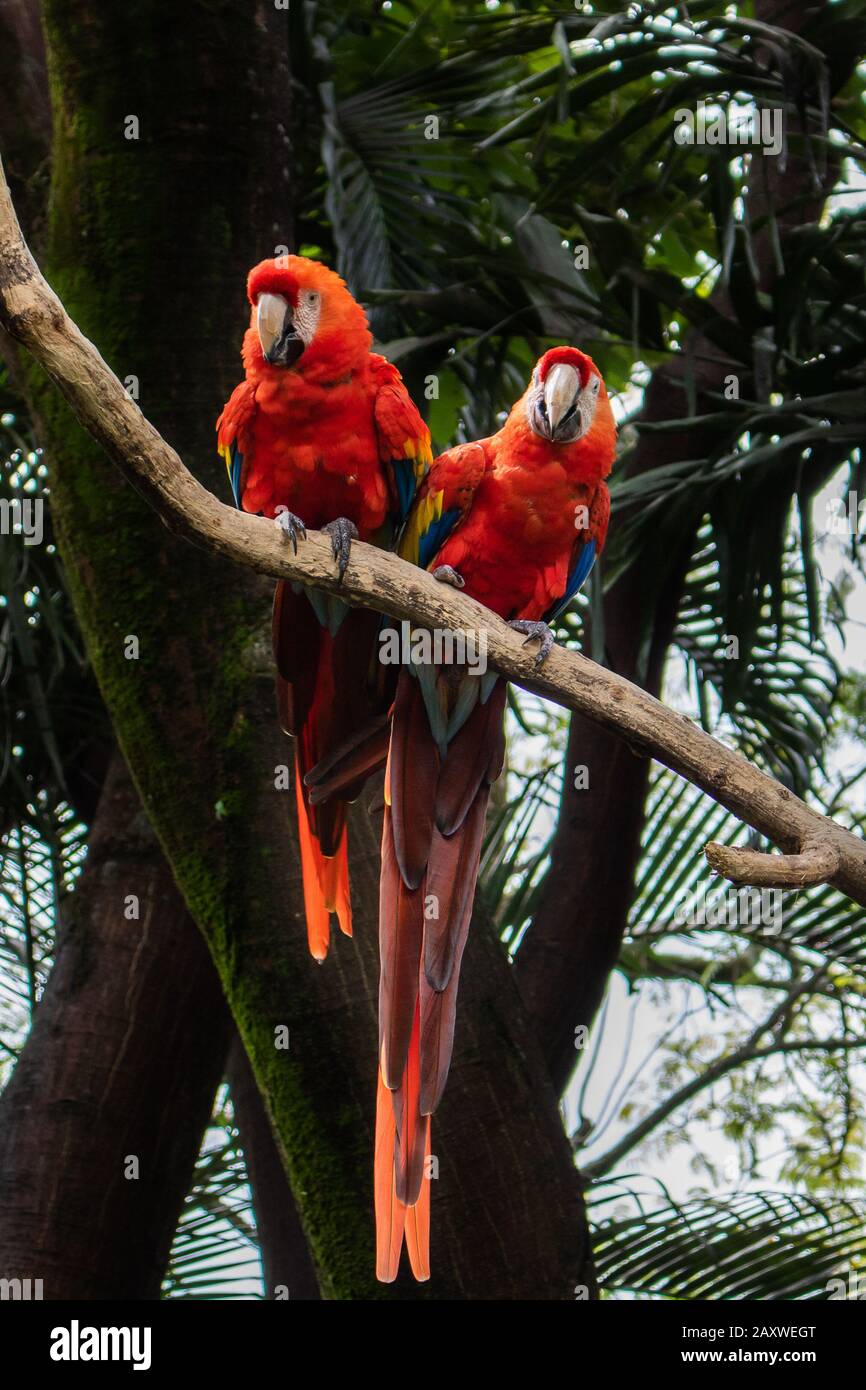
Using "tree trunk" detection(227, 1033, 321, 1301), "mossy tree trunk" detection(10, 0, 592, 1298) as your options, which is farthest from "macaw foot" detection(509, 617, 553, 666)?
"tree trunk" detection(227, 1033, 321, 1301)

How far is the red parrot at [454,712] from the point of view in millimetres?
2129

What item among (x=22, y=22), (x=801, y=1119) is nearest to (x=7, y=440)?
(x=22, y=22)

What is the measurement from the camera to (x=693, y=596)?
3.86 m

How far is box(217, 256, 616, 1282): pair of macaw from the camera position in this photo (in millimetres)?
2164

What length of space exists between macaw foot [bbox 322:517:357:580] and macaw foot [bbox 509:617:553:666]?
0.29 m

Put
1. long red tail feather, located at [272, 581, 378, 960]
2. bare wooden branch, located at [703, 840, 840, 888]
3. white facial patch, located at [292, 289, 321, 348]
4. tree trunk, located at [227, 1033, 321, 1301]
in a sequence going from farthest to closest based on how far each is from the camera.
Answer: tree trunk, located at [227, 1033, 321, 1301], long red tail feather, located at [272, 581, 378, 960], white facial patch, located at [292, 289, 321, 348], bare wooden branch, located at [703, 840, 840, 888]

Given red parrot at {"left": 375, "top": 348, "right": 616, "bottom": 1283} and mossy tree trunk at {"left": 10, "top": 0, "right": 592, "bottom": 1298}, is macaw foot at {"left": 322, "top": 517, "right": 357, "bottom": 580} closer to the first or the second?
red parrot at {"left": 375, "top": 348, "right": 616, "bottom": 1283}

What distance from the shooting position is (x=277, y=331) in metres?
2.16

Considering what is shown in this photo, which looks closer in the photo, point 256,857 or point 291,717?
point 291,717

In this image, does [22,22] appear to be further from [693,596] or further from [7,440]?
[693,596]

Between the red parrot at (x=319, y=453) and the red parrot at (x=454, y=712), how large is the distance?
0.09m

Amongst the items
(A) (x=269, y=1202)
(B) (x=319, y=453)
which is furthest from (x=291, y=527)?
(A) (x=269, y=1202)

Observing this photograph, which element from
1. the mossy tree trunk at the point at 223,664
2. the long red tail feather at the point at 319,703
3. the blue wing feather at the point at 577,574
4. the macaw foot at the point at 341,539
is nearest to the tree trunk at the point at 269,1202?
the mossy tree trunk at the point at 223,664
